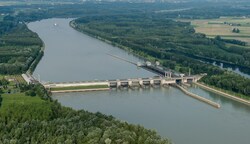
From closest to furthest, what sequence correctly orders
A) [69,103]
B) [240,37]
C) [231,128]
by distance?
[231,128] → [69,103] → [240,37]

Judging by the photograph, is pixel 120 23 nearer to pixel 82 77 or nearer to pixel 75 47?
pixel 75 47

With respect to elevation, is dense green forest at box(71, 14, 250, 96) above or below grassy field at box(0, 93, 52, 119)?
below

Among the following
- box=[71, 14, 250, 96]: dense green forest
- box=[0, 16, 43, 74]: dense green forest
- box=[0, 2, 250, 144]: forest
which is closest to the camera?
box=[0, 2, 250, 144]: forest

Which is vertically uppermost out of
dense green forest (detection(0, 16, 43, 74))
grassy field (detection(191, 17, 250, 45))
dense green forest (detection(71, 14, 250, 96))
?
dense green forest (detection(0, 16, 43, 74))

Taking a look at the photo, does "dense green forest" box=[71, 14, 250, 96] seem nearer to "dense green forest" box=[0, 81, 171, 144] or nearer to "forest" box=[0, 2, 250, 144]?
"forest" box=[0, 2, 250, 144]

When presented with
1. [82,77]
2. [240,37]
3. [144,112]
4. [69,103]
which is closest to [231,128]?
[144,112]

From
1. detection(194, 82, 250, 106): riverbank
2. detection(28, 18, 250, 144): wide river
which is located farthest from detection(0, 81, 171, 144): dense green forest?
detection(194, 82, 250, 106): riverbank
